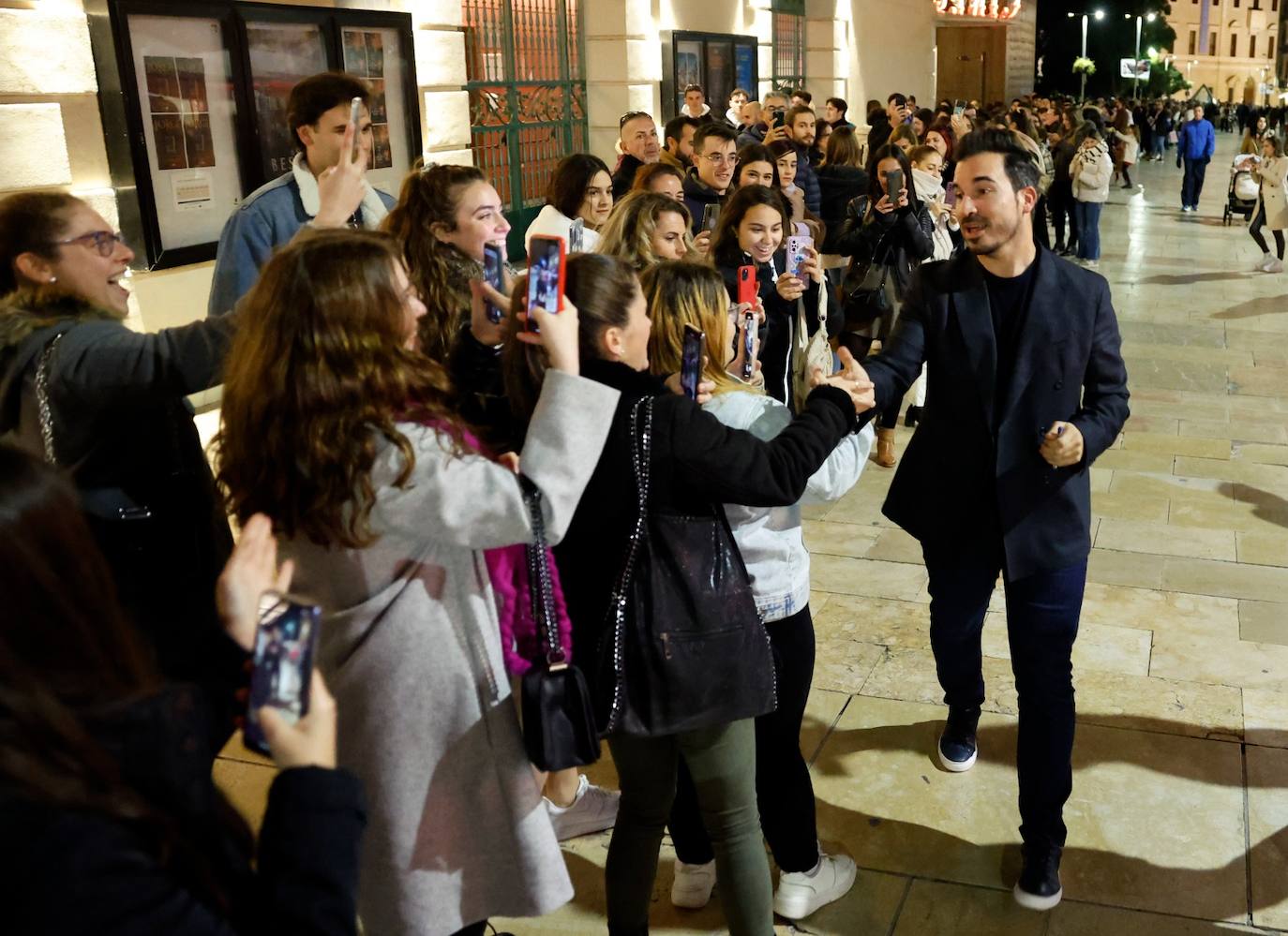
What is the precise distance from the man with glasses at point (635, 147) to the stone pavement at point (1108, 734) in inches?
96.0

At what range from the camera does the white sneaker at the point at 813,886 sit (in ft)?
10.9

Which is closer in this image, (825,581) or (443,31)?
(825,581)

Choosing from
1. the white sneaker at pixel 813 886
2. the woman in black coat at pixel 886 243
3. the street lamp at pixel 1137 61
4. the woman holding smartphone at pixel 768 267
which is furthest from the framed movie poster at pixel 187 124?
the street lamp at pixel 1137 61

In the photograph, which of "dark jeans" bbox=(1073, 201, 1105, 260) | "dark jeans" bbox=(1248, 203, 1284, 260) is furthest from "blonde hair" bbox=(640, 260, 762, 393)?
"dark jeans" bbox=(1248, 203, 1284, 260)

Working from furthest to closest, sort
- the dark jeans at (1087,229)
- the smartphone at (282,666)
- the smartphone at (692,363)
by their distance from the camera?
the dark jeans at (1087,229) < the smartphone at (692,363) < the smartphone at (282,666)

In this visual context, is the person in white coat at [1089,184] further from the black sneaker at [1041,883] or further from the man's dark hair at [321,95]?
the black sneaker at [1041,883]

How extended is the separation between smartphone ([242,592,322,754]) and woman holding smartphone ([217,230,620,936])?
62cm

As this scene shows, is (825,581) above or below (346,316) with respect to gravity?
below

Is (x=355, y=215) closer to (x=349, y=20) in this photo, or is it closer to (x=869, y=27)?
(x=349, y=20)

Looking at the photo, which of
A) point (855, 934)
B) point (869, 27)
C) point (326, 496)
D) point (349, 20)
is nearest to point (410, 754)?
point (326, 496)

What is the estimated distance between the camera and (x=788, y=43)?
20562 mm

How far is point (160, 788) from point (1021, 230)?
9.16 ft

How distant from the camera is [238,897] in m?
1.42

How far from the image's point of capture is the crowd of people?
1376 mm
